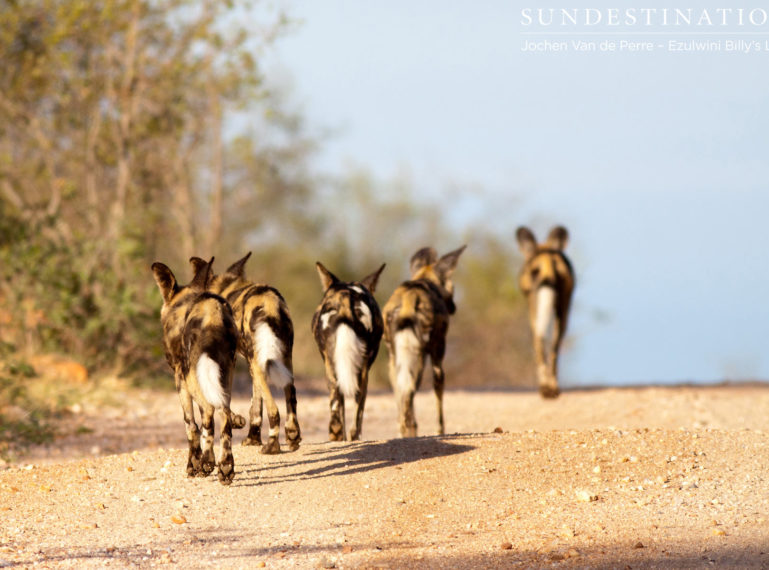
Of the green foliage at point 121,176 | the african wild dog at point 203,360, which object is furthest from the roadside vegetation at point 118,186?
the african wild dog at point 203,360

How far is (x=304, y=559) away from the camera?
583cm

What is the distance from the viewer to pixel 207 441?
7277mm

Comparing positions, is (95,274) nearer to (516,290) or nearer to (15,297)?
(15,297)

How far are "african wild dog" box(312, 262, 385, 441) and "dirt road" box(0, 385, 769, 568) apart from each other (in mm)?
426

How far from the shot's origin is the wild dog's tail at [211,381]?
22.4 ft

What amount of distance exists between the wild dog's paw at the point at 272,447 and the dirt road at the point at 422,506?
0.41ft

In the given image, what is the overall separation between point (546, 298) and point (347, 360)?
16.1ft

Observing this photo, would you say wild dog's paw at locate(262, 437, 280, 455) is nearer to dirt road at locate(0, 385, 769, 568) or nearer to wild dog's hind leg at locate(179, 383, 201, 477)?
dirt road at locate(0, 385, 769, 568)

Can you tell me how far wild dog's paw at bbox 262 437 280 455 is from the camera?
26.3 feet

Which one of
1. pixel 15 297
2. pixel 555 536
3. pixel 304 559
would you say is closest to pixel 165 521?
pixel 304 559

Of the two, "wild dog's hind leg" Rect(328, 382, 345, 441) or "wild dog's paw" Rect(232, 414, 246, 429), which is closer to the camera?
"wild dog's paw" Rect(232, 414, 246, 429)

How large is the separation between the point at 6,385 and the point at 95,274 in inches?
198

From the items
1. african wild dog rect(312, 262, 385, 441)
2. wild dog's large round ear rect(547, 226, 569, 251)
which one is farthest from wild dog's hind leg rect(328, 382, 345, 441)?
wild dog's large round ear rect(547, 226, 569, 251)

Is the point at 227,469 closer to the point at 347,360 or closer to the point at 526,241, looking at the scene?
the point at 347,360
